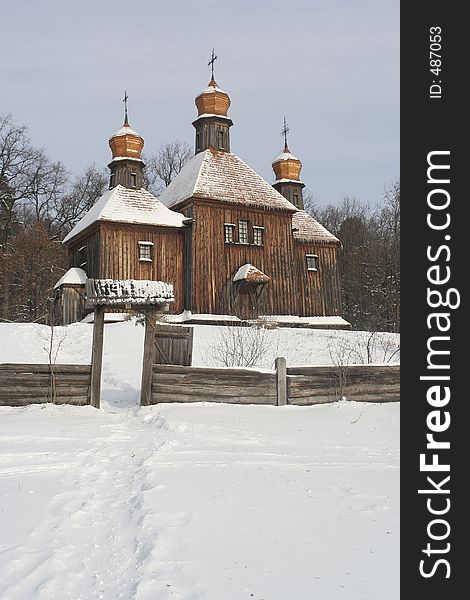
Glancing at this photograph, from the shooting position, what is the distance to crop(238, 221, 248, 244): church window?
2734 cm

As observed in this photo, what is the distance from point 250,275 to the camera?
26031mm

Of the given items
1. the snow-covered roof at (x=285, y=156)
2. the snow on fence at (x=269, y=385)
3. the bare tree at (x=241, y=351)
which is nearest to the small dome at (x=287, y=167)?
the snow-covered roof at (x=285, y=156)

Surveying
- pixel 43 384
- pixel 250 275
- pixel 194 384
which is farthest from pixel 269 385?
pixel 250 275

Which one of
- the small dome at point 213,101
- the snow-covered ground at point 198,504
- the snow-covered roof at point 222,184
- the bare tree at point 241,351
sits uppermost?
the small dome at point 213,101

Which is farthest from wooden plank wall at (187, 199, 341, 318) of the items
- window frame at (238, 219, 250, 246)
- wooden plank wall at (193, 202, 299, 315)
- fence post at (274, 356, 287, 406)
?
fence post at (274, 356, 287, 406)

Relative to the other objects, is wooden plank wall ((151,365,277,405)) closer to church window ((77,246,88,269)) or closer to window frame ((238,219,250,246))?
window frame ((238,219,250,246))

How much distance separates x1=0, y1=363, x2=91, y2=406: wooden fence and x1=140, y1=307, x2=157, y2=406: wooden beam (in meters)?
1.08

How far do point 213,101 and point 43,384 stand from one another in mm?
22231

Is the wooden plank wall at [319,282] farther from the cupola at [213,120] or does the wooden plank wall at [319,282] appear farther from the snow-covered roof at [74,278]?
the snow-covered roof at [74,278]

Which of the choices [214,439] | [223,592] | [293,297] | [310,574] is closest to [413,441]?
[310,574]

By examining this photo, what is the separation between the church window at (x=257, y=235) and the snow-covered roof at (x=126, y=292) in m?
16.5

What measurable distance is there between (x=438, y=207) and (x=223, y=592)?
283 centimetres

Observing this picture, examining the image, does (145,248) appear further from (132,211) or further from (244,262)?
(244,262)

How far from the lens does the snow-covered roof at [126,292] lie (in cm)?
1108
